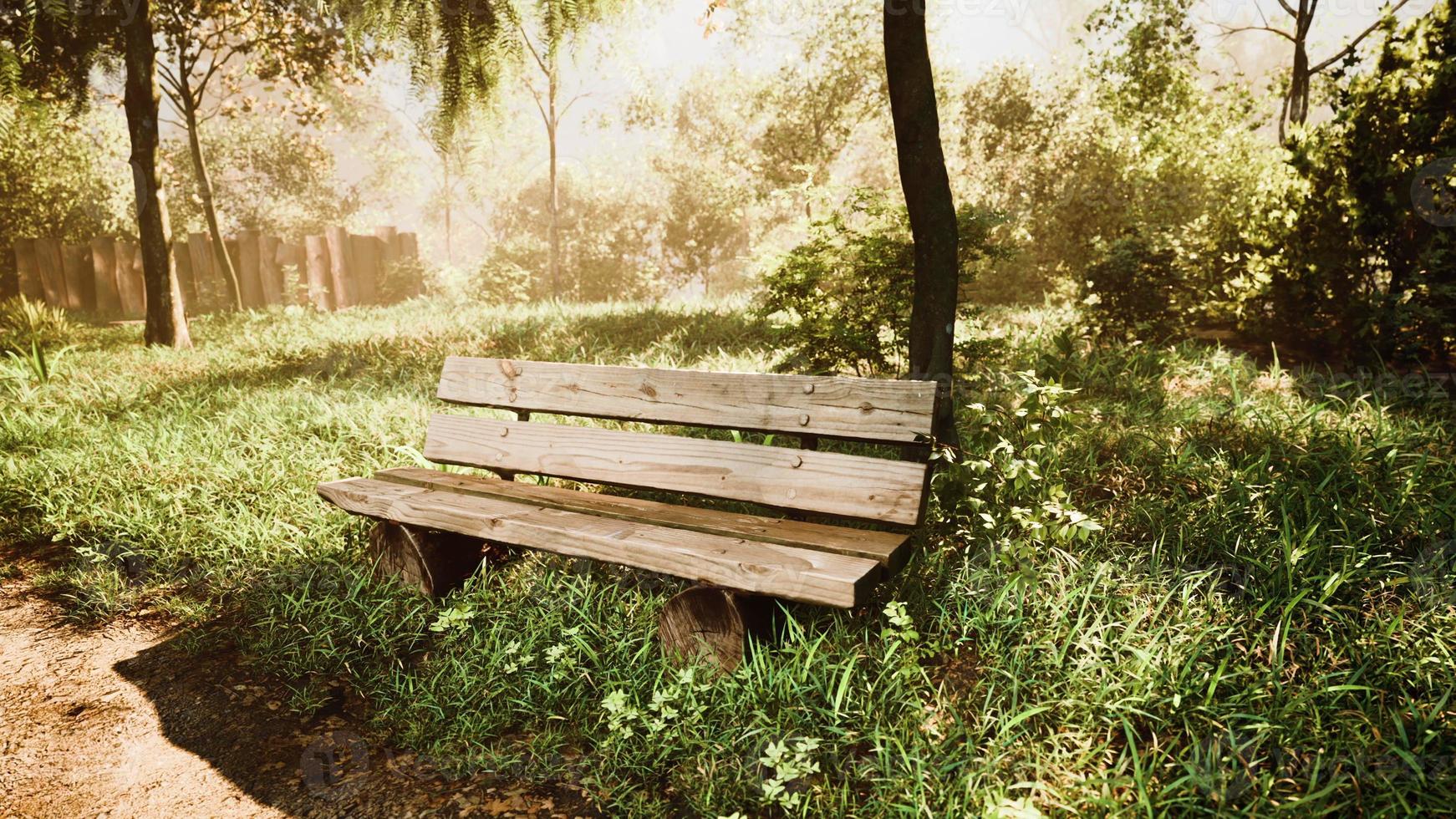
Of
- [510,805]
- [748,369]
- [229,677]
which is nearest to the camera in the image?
[510,805]

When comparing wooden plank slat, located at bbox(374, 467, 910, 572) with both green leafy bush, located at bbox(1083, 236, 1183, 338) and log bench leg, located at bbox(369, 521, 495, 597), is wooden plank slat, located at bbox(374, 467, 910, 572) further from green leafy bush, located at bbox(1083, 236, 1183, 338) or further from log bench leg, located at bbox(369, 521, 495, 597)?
green leafy bush, located at bbox(1083, 236, 1183, 338)

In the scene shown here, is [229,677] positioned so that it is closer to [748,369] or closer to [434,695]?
[434,695]

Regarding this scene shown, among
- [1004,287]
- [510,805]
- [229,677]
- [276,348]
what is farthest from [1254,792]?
[1004,287]

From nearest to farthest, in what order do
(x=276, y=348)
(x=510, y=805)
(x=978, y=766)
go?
(x=978, y=766), (x=510, y=805), (x=276, y=348)

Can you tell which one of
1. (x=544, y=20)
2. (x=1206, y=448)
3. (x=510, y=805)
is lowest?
(x=510, y=805)

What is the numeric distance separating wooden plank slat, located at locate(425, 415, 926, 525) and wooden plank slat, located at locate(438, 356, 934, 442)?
10 centimetres

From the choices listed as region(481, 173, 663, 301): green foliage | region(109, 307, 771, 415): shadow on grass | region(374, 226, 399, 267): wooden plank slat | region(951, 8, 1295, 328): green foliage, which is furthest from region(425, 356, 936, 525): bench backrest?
region(374, 226, 399, 267): wooden plank slat

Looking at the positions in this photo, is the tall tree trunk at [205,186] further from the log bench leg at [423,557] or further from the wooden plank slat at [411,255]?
the log bench leg at [423,557]

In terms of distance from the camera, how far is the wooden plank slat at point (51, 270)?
521 inches

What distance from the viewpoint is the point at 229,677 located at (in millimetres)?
3010

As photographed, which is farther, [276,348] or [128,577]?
[276,348]

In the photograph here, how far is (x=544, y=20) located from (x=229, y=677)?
3.78m

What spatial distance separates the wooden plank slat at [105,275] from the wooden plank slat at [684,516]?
44.4 feet

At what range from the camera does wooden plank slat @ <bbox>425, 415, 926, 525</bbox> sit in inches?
100
